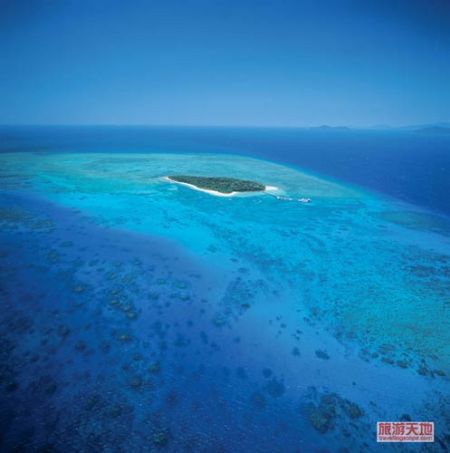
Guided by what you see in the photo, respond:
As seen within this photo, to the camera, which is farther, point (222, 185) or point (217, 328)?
point (222, 185)

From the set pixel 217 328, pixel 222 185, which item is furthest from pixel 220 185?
pixel 217 328

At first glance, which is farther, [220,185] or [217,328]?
[220,185]

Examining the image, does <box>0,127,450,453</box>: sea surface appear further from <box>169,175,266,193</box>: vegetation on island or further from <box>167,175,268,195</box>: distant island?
<box>169,175,266,193</box>: vegetation on island

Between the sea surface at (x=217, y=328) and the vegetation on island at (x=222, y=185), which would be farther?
the vegetation on island at (x=222, y=185)

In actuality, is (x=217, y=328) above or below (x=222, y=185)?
below

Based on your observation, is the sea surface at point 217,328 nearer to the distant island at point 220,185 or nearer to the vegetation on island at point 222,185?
the distant island at point 220,185

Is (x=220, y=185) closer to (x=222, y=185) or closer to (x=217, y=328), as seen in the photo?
(x=222, y=185)

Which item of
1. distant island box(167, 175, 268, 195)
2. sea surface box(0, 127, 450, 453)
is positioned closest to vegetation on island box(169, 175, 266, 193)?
distant island box(167, 175, 268, 195)

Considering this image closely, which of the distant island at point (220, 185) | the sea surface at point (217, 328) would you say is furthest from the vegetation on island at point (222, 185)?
the sea surface at point (217, 328)
